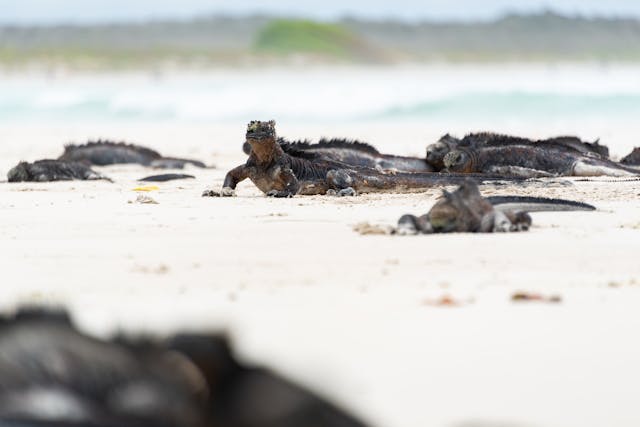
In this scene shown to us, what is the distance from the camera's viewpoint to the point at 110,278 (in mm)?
5367

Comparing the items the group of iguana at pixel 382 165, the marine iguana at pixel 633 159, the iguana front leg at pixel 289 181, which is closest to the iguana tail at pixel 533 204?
the group of iguana at pixel 382 165

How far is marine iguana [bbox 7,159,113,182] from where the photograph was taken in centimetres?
1161

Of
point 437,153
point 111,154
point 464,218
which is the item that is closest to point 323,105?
point 111,154

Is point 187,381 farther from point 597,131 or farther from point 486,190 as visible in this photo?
point 597,131

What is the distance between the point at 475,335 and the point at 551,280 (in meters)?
1.23

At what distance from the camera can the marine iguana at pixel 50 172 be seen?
1161 centimetres

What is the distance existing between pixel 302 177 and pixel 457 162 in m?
1.88

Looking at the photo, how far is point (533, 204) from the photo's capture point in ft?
24.5

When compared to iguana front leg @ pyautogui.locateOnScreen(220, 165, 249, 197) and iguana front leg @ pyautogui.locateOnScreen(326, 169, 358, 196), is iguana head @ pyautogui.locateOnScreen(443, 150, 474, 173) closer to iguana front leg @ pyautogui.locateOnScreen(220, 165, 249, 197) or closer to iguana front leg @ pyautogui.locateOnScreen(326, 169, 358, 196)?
iguana front leg @ pyautogui.locateOnScreen(326, 169, 358, 196)

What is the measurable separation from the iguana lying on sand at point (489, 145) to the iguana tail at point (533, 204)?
356cm

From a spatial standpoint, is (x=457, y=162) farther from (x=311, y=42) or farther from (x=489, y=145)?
(x=311, y=42)

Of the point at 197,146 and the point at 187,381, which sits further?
the point at 197,146

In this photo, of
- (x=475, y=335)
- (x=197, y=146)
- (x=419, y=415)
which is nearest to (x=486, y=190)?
(x=475, y=335)

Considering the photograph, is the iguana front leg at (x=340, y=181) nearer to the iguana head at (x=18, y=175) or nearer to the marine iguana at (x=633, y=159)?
the iguana head at (x=18, y=175)
